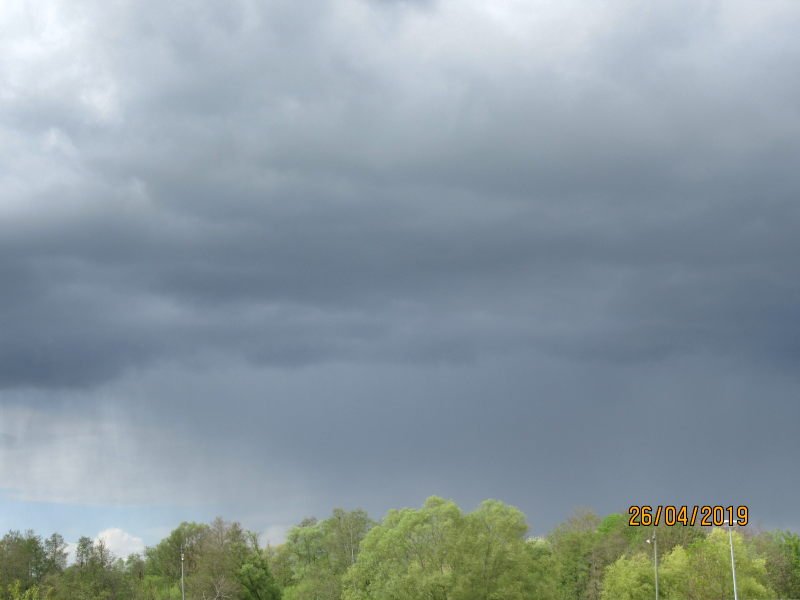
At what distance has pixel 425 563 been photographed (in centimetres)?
9650

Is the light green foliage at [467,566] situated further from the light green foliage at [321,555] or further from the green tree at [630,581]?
the green tree at [630,581]

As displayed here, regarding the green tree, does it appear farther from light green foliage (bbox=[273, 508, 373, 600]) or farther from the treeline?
light green foliage (bbox=[273, 508, 373, 600])

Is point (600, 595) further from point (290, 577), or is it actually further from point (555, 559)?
point (290, 577)

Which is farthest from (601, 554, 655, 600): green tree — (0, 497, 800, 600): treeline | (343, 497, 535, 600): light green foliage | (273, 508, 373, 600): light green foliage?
(273, 508, 373, 600): light green foliage

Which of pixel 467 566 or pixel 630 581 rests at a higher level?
pixel 467 566

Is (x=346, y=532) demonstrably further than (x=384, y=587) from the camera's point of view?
Yes

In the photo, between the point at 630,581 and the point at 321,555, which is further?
the point at 321,555

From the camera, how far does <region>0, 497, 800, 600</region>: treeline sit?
8912 cm

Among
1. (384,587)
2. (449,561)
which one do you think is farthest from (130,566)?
(449,561)

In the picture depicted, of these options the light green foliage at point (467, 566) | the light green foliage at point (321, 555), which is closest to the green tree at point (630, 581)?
the light green foliage at point (467, 566)

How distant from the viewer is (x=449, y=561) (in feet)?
293

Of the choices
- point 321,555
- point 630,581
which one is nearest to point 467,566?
point 630,581

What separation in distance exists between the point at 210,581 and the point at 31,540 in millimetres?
30286

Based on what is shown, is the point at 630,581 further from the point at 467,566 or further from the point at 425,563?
the point at 467,566
